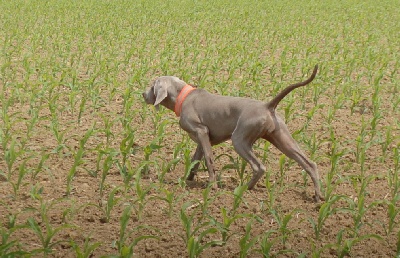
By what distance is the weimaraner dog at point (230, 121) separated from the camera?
4523 mm

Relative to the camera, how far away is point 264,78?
8.84 m

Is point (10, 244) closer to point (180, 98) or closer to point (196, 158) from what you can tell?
point (196, 158)

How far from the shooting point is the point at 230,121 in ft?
15.5

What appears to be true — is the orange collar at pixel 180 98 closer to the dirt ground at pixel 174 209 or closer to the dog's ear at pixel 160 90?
the dog's ear at pixel 160 90

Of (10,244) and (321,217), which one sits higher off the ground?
(321,217)

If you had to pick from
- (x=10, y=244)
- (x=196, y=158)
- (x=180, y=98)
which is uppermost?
(x=180, y=98)

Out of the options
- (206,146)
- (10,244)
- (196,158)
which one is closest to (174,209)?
(206,146)

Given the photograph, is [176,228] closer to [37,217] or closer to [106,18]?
[37,217]

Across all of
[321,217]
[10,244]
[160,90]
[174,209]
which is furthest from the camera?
[160,90]

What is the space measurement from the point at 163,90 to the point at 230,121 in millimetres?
708

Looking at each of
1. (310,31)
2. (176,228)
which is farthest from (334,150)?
(310,31)

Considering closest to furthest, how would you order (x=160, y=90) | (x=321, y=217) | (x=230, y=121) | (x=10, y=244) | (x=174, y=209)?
(x=10, y=244), (x=321, y=217), (x=174, y=209), (x=230, y=121), (x=160, y=90)

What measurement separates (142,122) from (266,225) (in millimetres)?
2791

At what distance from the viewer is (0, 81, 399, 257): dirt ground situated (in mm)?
3771
